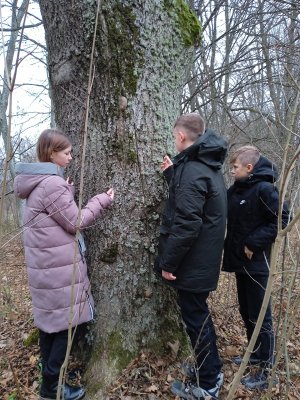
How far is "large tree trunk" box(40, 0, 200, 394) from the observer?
8.29 feet

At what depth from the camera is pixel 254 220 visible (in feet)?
8.80

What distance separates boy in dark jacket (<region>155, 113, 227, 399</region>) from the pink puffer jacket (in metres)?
0.55

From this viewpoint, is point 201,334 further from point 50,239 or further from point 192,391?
point 50,239

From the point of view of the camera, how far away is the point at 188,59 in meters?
2.82

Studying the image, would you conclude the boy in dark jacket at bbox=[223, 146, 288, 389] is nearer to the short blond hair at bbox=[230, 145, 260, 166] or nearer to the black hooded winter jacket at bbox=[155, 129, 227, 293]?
the short blond hair at bbox=[230, 145, 260, 166]

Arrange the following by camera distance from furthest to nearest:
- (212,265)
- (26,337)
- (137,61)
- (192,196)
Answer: (26,337)
(137,61)
(212,265)
(192,196)

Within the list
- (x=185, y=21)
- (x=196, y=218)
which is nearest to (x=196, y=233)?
(x=196, y=218)

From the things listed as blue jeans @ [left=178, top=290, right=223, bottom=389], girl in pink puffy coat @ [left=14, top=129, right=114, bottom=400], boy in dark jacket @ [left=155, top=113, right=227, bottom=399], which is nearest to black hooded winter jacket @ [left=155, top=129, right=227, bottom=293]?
boy in dark jacket @ [left=155, top=113, right=227, bottom=399]

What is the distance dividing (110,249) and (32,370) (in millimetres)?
1184

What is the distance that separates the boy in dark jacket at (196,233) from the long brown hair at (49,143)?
760 mm

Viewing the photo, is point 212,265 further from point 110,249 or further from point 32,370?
point 32,370

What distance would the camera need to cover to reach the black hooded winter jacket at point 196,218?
2215mm

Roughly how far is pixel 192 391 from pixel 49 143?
1.92m

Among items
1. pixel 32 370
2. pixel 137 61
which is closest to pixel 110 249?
pixel 32 370
